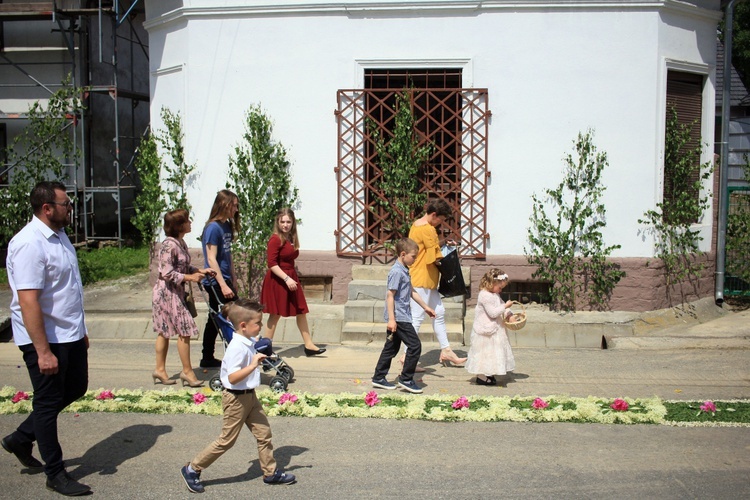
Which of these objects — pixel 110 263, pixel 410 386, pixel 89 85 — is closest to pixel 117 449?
pixel 410 386

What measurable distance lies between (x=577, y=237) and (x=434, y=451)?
5943 millimetres

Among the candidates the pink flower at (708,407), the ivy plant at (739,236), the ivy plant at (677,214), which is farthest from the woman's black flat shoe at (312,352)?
the ivy plant at (739,236)

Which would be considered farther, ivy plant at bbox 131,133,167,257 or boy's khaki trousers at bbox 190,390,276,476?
ivy plant at bbox 131,133,167,257

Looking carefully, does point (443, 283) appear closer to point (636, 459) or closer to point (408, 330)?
point (408, 330)

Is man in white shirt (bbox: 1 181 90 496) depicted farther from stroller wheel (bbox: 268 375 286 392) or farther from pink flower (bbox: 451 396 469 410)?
pink flower (bbox: 451 396 469 410)

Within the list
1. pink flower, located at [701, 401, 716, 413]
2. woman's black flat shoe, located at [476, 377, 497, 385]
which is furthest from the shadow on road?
pink flower, located at [701, 401, 716, 413]

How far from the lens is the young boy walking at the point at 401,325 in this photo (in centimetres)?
770

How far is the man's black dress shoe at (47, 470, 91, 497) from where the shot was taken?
5.25 meters

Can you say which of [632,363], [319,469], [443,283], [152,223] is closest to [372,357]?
[443,283]

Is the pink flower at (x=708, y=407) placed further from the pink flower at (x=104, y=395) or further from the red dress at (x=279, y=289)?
the pink flower at (x=104, y=395)

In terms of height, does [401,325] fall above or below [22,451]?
above

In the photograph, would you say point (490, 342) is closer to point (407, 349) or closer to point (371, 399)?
point (407, 349)

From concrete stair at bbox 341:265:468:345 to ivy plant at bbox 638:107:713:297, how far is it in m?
2.65

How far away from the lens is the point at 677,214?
1139cm
